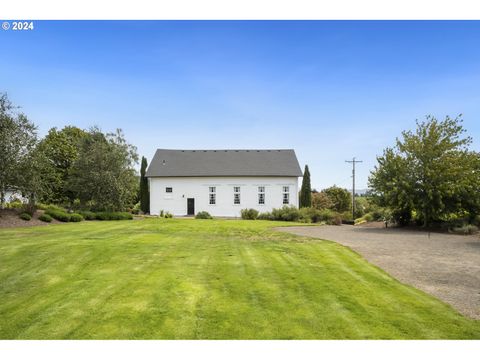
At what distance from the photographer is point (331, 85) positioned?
9.12m

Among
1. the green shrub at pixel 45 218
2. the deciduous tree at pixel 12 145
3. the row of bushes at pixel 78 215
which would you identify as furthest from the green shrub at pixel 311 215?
the deciduous tree at pixel 12 145

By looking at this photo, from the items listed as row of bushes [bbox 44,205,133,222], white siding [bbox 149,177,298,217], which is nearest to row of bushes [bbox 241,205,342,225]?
white siding [bbox 149,177,298,217]

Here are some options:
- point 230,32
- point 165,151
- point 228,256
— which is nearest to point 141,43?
point 230,32

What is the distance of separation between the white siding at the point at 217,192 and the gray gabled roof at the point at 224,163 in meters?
0.63

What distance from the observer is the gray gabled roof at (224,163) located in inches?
1293

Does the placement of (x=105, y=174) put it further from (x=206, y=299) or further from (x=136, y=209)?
(x=206, y=299)

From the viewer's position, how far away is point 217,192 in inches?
1294

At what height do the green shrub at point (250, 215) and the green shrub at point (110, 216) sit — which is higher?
the green shrub at point (110, 216)

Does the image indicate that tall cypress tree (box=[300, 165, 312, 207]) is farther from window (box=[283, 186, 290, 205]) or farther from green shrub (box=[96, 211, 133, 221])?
green shrub (box=[96, 211, 133, 221])

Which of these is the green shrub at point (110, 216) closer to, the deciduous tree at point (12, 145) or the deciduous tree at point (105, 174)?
the deciduous tree at point (105, 174)

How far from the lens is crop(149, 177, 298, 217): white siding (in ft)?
107

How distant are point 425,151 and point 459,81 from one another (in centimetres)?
881

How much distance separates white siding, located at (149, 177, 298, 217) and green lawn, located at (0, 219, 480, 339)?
2479 cm

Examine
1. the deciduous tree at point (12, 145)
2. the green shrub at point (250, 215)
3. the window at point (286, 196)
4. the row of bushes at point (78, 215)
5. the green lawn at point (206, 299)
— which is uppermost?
the deciduous tree at point (12, 145)
